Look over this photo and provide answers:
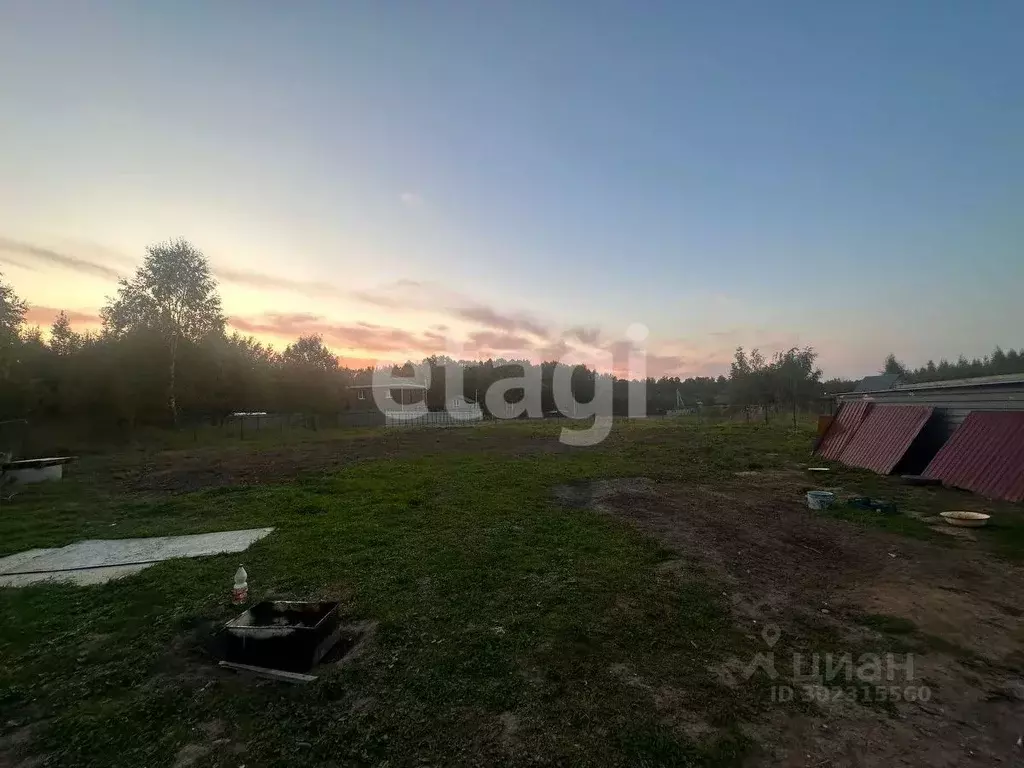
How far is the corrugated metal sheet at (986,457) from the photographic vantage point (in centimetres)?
802

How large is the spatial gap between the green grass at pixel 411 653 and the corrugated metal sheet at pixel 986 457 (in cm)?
717

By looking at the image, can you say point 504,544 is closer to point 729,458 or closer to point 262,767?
point 262,767

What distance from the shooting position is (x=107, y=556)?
592 centimetres

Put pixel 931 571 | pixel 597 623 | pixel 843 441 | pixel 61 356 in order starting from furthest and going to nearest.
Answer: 1. pixel 61 356
2. pixel 843 441
3. pixel 931 571
4. pixel 597 623

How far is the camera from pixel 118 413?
20.0 metres

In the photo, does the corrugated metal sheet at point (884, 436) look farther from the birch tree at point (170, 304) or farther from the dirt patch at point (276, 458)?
the birch tree at point (170, 304)

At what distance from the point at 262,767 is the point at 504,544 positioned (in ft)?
12.1

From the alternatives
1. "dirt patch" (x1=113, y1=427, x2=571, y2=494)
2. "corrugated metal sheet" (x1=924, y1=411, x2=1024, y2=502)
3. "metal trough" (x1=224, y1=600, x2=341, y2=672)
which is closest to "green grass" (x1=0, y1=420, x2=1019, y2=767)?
"metal trough" (x1=224, y1=600, x2=341, y2=672)

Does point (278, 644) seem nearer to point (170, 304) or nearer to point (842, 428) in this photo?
point (842, 428)

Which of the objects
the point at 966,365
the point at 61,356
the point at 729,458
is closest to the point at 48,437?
the point at 61,356

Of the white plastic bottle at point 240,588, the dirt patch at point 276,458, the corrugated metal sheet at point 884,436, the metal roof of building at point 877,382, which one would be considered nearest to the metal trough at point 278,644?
the white plastic bottle at point 240,588

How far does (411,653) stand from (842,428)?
14.7 metres

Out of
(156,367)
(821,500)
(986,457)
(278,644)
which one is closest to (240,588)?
(278,644)

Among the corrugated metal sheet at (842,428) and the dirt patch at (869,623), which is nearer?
the dirt patch at (869,623)
